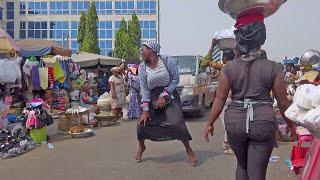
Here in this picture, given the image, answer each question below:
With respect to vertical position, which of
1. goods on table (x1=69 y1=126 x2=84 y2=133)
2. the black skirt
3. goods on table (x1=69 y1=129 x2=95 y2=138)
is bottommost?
goods on table (x1=69 y1=129 x2=95 y2=138)

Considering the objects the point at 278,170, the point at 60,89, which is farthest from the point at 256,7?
the point at 60,89

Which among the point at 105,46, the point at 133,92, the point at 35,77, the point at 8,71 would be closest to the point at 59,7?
the point at 105,46

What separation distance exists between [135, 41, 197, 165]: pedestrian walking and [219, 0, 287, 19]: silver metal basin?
248 cm

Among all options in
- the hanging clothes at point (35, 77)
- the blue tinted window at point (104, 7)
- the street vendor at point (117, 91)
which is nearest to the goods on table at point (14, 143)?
the hanging clothes at point (35, 77)

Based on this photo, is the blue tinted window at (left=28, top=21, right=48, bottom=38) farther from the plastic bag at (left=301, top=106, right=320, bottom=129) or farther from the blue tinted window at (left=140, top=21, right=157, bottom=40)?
the plastic bag at (left=301, top=106, right=320, bottom=129)

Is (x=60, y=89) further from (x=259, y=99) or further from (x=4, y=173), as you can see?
(x=259, y=99)

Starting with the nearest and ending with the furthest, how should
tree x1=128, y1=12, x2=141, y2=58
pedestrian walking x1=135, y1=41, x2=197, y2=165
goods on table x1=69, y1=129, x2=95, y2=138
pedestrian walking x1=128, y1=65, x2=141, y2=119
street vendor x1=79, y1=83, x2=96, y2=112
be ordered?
1. pedestrian walking x1=135, y1=41, x2=197, y2=165
2. goods on table x1=69, y1=129, x2=95, y2=138
3. pedestrian walking x1=128, y1=65, x2=141, y2=119
4. street vendor x1=79, y1=83, x2=96, y2=112
5. tree x1=128, y1=12, x2=141, y2=58

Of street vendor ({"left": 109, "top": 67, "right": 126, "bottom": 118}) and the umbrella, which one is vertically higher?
the umbrella

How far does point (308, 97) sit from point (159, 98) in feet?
13.4

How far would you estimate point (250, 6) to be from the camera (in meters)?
4.66

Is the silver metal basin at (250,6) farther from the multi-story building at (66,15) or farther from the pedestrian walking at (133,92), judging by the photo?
the multi-story building at (66,15)

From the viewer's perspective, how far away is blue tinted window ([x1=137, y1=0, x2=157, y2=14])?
80.0 m

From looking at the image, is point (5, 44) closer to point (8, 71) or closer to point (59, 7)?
point (8, 71)

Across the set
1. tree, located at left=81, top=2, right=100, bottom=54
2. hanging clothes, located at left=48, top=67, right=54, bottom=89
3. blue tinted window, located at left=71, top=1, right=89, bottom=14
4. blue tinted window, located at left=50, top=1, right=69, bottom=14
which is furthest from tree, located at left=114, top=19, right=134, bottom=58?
hanging clothes, located at left=48, top=67, right=54, bottom=89
